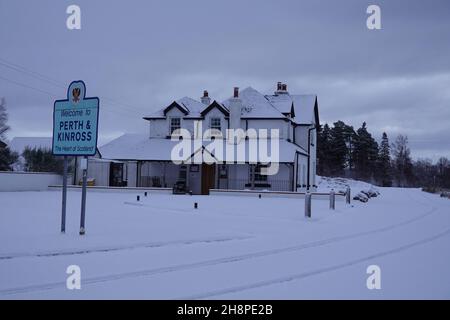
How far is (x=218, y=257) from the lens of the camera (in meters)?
10.0

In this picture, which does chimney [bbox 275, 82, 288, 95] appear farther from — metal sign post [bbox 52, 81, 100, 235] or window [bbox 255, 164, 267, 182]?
metal sign post [bbox 52, 81, 100, 235]

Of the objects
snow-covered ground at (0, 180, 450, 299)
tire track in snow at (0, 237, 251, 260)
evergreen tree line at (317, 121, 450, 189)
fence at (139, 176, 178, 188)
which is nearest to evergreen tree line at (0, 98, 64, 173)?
fence at (139, 176, 178, 188)

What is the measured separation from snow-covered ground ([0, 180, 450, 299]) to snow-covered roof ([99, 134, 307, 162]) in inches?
679

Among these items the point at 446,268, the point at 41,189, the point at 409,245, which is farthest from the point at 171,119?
the point at 446,268

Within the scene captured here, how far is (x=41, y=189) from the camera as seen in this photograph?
3494cm

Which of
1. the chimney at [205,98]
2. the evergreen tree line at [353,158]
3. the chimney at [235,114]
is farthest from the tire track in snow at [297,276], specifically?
the evergreen tree line at [353,158]

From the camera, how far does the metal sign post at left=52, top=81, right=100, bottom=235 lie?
12.1m

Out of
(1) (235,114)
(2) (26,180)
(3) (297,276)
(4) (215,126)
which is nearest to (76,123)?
(3) (297,276)

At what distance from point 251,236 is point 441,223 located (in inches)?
349

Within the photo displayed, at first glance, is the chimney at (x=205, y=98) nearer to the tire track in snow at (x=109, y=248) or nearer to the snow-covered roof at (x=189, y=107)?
the snow-covered roof at (x=189, y=107)

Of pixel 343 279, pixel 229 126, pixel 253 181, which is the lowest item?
pixel 343 279

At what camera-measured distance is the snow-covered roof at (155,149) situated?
112ft

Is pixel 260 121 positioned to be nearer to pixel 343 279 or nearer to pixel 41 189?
pixel 41 189

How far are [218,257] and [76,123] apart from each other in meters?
5.30
